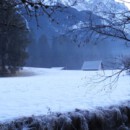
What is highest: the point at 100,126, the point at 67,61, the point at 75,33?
the point at 75,33

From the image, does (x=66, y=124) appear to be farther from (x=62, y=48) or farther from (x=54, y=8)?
(x=62, y=48)

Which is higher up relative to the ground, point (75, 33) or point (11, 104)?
point (75, 33)

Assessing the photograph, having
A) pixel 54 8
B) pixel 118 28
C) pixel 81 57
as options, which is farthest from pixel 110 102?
pixel 81 57

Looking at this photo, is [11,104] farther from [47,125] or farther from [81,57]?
[81,57]

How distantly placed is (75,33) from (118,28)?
0.81 meters

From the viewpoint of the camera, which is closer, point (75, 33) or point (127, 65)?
point (75, 33)

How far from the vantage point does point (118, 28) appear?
527cm

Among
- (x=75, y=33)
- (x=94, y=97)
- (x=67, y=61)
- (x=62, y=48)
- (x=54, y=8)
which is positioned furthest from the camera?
(x=67, y=61)

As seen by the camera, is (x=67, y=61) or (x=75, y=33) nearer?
(x=75, y=33)

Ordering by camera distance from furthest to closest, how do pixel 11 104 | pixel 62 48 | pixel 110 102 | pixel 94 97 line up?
pixel 62 48
pixel 94 97
pixel 110 102
pixel 11 104

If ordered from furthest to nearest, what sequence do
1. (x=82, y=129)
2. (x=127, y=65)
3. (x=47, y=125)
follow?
(x=82, y=129) < (x=47, y=125) < (x=127, y=65)

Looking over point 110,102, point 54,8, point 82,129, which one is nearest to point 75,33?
point 54,8

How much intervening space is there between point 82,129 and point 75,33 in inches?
130

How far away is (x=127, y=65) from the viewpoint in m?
5.63
